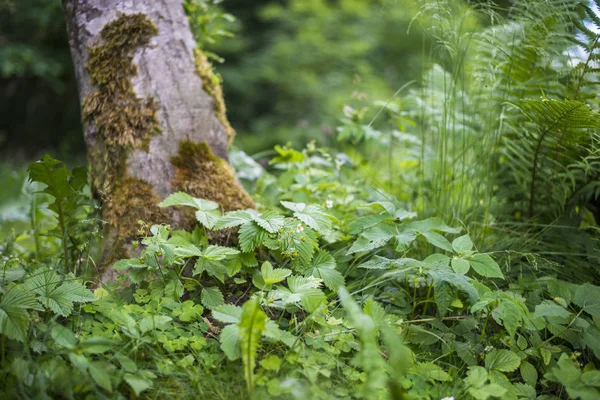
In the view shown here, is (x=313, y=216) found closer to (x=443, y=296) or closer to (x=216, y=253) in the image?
(x=216, y=253)

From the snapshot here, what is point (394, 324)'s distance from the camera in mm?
1504

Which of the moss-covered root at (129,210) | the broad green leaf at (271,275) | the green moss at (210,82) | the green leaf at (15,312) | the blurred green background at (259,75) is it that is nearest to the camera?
the green leaf at (15,312)

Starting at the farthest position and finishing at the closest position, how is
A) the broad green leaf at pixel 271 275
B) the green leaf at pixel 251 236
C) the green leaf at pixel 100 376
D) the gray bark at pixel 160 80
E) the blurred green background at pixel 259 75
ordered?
1. the blurred green background at pixel 259 75
2. the gray bark at pixel 160 80
3. the green leaf at pixel 251 236
4. the broad green leaf at pixel 271 275
5. the green leaf at pixel 100 376

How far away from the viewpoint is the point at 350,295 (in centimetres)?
129

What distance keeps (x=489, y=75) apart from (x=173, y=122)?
152 centimetres

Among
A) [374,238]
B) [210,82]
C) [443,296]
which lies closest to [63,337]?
[374,238]

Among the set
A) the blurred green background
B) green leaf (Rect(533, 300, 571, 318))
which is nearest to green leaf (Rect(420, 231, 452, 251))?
green leaf (Rect(533, 300, 571, 318))

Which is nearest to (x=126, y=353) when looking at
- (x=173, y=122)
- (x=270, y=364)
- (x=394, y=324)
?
(x=270, y=364)

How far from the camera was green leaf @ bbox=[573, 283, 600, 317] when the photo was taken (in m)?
1.51

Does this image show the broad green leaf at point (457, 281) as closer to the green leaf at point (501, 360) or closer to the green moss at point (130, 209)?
the green leaf at point (501, 360)

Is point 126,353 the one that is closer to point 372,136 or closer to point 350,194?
point 350,194

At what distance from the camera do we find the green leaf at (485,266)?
58.2 inches

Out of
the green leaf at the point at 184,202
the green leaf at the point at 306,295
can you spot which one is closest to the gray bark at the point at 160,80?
the green leaf at the point at 184,202

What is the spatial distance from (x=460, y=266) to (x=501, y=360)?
33 cm
